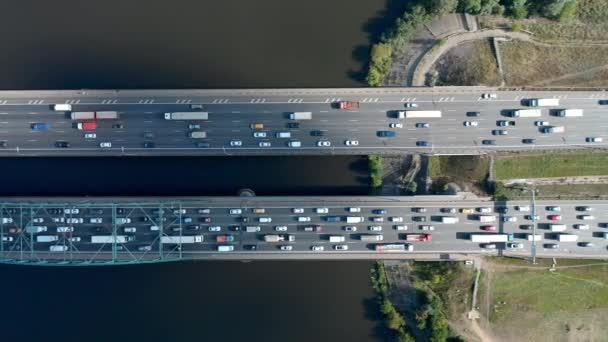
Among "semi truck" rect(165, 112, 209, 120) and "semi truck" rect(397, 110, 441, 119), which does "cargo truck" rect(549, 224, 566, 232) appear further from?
"semi truck" rect(165, 112, 209, 120)

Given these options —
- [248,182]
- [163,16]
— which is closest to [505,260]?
[248,182]

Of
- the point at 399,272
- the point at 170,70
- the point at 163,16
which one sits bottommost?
the point at 399,272

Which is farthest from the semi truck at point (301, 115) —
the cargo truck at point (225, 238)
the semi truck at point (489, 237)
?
the semi truck at point (489, 237)

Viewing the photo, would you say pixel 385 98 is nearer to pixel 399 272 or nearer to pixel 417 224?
pixel 417 224

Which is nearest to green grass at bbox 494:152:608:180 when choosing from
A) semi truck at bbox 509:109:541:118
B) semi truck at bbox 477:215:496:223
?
semi truck at bbox 509:109:541:118

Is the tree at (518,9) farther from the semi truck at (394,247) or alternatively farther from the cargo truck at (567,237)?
the semi truck at (394,247)

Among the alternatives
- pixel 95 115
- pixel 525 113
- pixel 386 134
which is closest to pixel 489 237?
pixel 525 113
